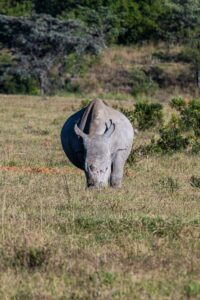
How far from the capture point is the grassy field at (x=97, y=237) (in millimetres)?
6828

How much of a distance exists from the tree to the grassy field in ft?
→ 74.4

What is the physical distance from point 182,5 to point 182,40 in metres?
1.56

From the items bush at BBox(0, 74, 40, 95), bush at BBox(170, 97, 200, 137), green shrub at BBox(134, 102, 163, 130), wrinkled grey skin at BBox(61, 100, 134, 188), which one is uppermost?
wrinkled grey skin at BBox(61, 100, 134, 188)

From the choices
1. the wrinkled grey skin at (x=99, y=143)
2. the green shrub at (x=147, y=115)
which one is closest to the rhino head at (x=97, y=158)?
the wrinkled grey skin at (x=99, y=143)

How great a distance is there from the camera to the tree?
3675cm

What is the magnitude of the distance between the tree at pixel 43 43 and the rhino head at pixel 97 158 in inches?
957

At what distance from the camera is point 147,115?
2105 cm

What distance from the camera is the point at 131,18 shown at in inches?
1690

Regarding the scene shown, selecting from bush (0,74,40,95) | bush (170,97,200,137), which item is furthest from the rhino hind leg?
bush (0,74,40,95)

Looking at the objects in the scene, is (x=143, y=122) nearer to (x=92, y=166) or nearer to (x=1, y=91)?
(x=92, y=166)

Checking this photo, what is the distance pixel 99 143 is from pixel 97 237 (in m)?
3.88

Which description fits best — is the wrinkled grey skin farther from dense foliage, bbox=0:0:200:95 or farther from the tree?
the tree

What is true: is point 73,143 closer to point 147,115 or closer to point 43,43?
point 147,115

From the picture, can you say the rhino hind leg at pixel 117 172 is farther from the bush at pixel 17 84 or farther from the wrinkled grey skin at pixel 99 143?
the bush at pixel 17 84
